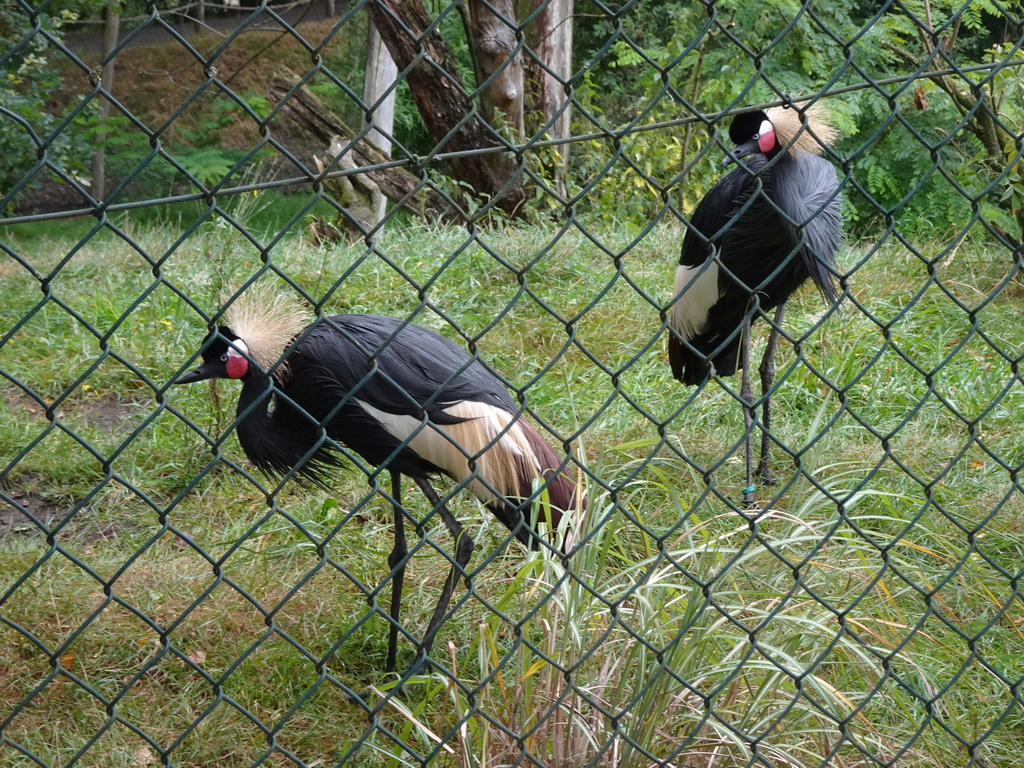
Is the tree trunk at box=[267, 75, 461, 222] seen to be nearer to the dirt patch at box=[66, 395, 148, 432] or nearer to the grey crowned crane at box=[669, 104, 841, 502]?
the dirt patch at box=[66, 395, 148, 432]

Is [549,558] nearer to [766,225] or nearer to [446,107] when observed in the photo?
[766,225]

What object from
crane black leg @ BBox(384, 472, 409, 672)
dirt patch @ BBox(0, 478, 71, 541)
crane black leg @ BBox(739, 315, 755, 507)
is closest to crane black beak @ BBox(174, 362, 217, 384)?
crane black leg @ BBox(384, 472, 409, 672)

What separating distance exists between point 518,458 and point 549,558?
935 millimetres

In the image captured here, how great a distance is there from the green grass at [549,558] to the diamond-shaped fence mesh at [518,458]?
0.6 inches

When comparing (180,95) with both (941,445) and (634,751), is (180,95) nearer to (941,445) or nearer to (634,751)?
(941,445)

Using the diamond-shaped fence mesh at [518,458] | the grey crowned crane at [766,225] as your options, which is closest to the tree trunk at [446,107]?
the diamond-shaped fence mesh at [518,458]

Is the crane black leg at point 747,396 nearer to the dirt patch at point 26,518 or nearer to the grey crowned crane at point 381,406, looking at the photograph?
the grey crowned crane at point 381,406

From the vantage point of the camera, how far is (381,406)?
272 centimetres

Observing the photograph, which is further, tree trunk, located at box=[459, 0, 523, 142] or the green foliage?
tree trunk, located at box=[459, 0, 523, 142]

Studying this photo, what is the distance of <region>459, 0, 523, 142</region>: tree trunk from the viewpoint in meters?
6.13

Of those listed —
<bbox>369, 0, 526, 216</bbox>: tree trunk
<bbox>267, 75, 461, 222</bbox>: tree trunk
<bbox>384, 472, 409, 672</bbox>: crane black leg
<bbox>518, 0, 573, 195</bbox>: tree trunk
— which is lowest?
<bbox>384, 472, 409, 672</bbox>: crane black leg

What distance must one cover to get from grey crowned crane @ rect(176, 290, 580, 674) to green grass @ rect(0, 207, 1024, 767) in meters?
0.20

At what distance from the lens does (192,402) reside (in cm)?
399

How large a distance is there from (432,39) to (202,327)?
266 cm
